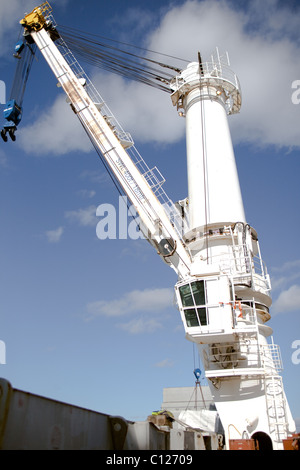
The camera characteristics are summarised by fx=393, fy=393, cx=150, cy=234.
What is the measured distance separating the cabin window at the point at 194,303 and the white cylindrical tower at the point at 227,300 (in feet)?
0.16

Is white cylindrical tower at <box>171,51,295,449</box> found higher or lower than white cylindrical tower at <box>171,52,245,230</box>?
lower

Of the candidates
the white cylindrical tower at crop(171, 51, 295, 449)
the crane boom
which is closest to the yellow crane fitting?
the crane boom

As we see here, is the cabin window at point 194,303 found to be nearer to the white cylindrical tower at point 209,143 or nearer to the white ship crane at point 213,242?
the white ship crane at point 213,242

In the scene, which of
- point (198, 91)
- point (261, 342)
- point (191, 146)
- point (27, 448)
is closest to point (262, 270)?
point (261, 342)

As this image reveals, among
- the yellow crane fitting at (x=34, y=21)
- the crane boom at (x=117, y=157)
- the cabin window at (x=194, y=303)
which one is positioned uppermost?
the yellow crane fitting at (x=34, y=21)

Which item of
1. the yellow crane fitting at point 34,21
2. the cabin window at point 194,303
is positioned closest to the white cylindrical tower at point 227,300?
the cabin window at point 194,303

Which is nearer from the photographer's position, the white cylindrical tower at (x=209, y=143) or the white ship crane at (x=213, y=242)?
the white ship crane at (x=213, y=242)

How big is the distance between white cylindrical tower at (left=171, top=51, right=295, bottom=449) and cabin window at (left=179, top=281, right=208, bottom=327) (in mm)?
48

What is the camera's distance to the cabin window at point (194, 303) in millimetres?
19328

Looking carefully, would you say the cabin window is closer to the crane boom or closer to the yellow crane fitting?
the crane boom

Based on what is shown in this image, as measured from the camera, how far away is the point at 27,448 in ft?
23.4

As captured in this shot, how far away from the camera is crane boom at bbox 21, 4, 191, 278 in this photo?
78.0 ft

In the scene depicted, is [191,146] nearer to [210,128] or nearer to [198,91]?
[210,128]

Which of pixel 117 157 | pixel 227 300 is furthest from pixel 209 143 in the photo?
pixel 227 300
